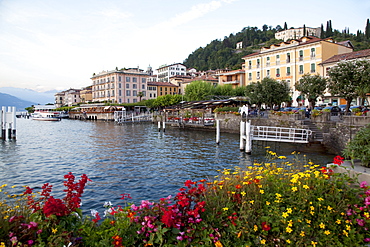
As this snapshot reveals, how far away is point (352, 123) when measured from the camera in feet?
67.1

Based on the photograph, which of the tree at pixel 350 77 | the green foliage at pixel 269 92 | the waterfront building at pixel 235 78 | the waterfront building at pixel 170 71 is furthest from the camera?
the waterfront building at pixel 170 71

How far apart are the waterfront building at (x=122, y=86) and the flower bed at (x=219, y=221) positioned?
3734 inches

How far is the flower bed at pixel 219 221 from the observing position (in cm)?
463

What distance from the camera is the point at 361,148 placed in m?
7.84

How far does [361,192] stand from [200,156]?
15.8m

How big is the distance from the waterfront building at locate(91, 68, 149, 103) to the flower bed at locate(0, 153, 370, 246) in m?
94.8

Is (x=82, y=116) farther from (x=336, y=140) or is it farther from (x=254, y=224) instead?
(x=254, y=224)

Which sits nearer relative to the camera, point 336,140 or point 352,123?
point 352,123

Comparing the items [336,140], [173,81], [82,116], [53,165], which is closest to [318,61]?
[336,140]

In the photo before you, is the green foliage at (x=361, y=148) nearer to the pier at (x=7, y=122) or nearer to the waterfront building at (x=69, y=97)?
the pier at (x=7, y=122)

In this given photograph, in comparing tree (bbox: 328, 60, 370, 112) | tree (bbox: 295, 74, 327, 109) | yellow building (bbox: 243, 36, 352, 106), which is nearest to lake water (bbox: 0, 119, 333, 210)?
tree (bbox: 328, 60, 370, 112)

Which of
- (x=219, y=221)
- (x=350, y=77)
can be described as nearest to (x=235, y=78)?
(x=350, y=77)

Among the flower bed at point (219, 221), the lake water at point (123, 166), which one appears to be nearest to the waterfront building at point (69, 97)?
the lake water at point (123, 166)

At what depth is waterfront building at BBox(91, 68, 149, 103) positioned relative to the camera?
97562 millimetres
